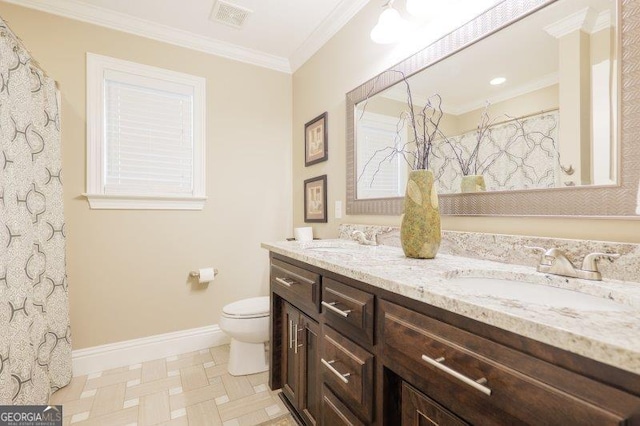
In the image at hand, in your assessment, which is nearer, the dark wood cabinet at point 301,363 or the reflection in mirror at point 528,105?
the reflection in mirror at point 528,105

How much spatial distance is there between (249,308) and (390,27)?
1.83 m

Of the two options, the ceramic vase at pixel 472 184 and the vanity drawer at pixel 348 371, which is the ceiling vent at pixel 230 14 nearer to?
the ceramic vase at pixel 472 184

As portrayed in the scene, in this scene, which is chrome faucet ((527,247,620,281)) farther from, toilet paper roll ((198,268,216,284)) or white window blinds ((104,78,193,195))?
white window blinds ((104,78,193,195))

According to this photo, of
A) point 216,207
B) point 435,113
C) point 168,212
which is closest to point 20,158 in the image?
point 168,212

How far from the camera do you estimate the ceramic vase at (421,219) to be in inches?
44.5

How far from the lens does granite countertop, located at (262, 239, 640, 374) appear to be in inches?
17.0

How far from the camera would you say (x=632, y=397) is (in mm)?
403

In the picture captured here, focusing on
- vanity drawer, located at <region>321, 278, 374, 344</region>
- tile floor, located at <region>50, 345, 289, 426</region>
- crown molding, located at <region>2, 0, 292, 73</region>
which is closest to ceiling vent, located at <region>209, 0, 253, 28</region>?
crown molding, located at <region>2, 0, 292, 73</region>

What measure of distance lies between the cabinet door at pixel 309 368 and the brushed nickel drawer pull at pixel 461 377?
0.60 m

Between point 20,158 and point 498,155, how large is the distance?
211 centimetres

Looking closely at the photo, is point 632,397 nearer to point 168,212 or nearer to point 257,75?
point 168,212

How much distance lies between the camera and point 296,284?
→ 4.40ft

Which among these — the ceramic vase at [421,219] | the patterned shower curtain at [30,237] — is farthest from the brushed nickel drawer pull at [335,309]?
the patterned shower curtain at [30,237]

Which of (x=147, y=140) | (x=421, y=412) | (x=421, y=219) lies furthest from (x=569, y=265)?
(x=147, y=140)
